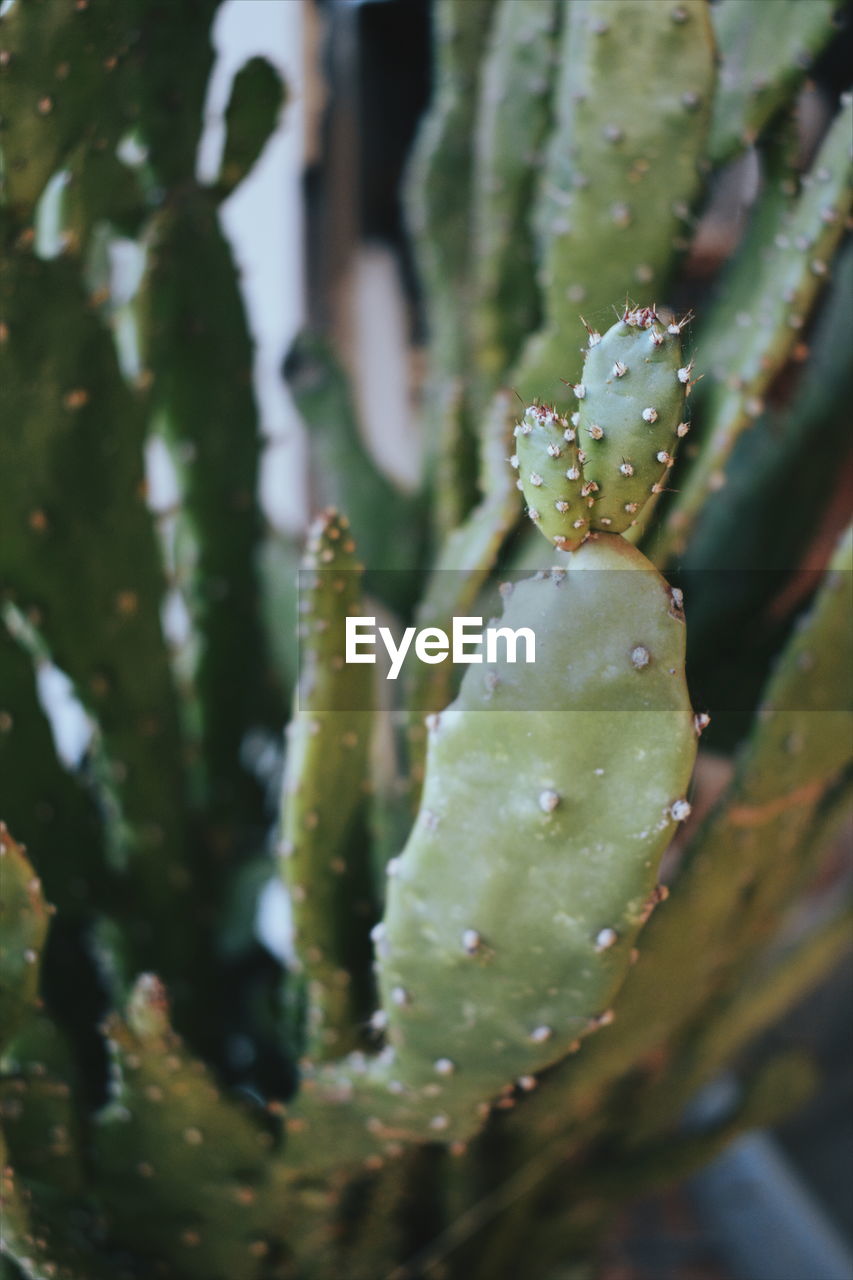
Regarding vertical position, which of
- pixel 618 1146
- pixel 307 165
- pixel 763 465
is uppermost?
pixel 307 165

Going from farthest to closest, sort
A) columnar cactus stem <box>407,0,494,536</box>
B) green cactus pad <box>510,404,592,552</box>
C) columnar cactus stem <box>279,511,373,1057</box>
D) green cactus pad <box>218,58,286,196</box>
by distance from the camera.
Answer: columnar cactus stem <box>407,0,494,536</box> → green cactus pad <box>218,58,286,196</box> → columnar cactus stem <box>279,511,373,1057</box> → green cactus pad <box>510,404,592,552</box>

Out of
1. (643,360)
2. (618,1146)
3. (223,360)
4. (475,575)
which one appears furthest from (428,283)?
(618,1146)

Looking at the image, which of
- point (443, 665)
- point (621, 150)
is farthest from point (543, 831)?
point (621, 150)

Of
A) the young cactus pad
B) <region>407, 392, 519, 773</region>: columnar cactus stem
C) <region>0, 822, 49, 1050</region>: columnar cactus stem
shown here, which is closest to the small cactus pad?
the young cactus pad

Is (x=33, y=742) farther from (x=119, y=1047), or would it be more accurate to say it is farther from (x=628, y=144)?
(x=628, y=144)

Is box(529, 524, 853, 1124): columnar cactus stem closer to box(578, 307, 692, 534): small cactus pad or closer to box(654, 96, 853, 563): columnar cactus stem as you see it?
box(654, 96, 853, 563): columnar cactus stem

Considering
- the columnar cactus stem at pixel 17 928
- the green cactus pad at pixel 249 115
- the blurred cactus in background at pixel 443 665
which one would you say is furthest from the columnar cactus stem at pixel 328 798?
the green cactus pad at pixel 249 115

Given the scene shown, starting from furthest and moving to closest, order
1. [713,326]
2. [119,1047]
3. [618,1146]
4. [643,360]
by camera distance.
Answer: [618,1146]
[713,326]
[119,1047]
[643,360]
